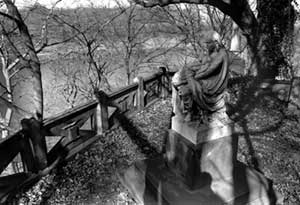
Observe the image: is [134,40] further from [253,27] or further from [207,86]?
[207,86]

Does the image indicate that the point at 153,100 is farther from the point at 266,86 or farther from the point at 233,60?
the point at 233,60

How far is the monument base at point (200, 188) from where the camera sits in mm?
3156

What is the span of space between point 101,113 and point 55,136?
1302mm

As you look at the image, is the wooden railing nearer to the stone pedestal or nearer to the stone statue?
the stone pedestal

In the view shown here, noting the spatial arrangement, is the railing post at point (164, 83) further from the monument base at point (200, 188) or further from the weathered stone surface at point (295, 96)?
the monument base at point (200, 188)

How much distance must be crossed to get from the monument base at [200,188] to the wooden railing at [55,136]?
1811 mm

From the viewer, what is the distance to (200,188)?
3.25 meters

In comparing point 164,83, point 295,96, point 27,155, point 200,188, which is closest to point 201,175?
point 200,188

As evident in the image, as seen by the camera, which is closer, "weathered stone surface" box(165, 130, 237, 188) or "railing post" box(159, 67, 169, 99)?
"weathered stone surface" box(165, 130, 237, 188)

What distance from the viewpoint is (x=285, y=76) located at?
905 cm

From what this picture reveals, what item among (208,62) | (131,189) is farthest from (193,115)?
(131,189)

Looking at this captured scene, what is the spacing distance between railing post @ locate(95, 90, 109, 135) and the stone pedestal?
2368 millimetres

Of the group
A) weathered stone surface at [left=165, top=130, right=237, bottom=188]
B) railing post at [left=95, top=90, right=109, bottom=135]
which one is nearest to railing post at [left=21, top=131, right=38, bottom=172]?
railing post at [left=95, top=90, right=109, bottom=135]

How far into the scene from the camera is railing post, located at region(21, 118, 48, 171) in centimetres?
386
